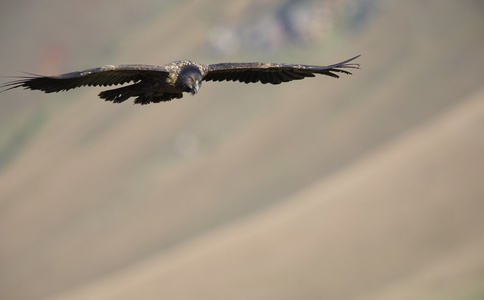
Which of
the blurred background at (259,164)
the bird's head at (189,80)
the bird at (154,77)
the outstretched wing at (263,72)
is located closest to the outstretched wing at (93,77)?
the bird at (154,77)

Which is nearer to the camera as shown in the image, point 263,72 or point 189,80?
point 189,80

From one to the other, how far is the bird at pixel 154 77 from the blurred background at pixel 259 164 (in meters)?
32.9

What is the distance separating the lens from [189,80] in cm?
2073

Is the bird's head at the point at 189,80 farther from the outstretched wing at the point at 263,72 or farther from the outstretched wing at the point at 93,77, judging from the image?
the outstretched wing at the point at 263,72

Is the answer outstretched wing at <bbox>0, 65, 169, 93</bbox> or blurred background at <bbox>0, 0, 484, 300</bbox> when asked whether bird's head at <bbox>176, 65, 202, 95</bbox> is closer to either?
outstretched wing at <bbox>0, 65, 169, 93</bbox>

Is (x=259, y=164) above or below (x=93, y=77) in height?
above

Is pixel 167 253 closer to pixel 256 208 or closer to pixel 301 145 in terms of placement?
pixel 256 208

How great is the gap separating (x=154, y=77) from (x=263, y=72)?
3.95 metres

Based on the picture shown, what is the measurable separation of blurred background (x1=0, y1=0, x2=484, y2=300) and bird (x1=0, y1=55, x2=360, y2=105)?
3295 centimetres

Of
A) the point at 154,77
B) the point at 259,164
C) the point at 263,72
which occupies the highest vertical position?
the point at 259,164

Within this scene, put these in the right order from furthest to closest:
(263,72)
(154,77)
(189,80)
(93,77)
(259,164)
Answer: (259,164)
(263,72)
(154,77)
(189,80)
(93,77)

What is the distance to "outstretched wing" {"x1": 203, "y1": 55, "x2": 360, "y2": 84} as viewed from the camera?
22.4 m

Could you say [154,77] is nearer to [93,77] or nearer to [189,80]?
[189,80]

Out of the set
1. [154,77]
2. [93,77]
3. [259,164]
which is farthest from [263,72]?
[259,164]
